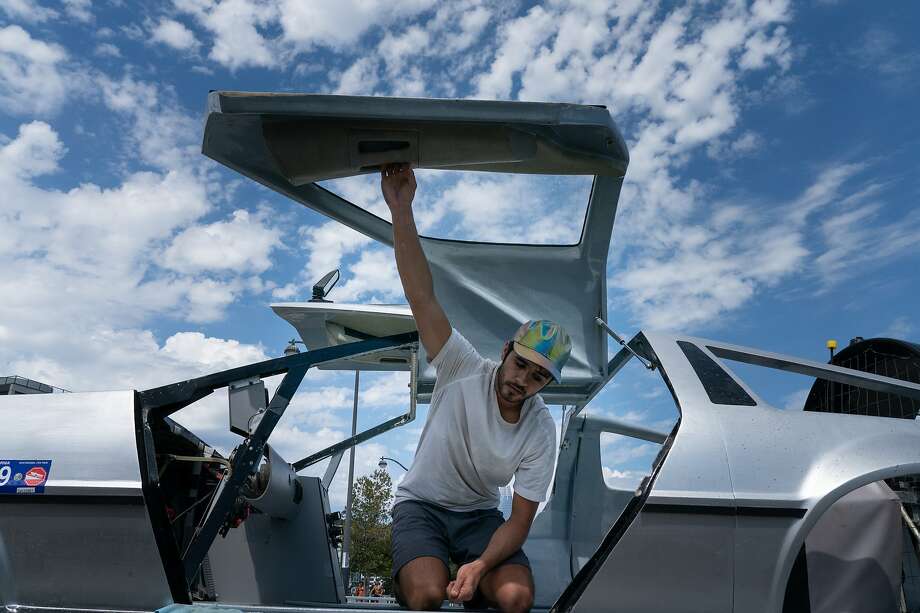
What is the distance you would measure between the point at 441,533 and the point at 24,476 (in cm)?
144

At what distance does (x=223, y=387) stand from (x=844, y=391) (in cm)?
319

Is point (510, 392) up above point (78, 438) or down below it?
above

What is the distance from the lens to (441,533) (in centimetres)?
263

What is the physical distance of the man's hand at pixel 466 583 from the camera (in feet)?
7.39

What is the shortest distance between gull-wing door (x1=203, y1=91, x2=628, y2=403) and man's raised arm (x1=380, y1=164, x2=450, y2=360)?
103 millimetres

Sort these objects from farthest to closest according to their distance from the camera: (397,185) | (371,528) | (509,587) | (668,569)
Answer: (371,528), (397,185), (509,587), (668,569)

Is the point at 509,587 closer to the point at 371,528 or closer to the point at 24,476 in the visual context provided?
the point at 24,476

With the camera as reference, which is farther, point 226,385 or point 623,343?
point 623,343

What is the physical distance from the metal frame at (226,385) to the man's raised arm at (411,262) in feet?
1.32

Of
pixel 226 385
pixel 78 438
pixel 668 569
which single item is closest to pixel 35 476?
pixel 78 438

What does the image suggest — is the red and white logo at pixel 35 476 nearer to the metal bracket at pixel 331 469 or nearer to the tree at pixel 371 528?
the metal bracket at pixel 331 469

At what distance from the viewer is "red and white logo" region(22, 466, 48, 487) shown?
2.18 meters

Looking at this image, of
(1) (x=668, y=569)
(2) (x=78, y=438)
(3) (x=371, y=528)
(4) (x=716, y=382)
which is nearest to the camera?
(1) (x=668, y=569)

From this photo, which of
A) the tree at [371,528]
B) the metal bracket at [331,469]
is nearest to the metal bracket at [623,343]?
the metal bracket at [331,469]
